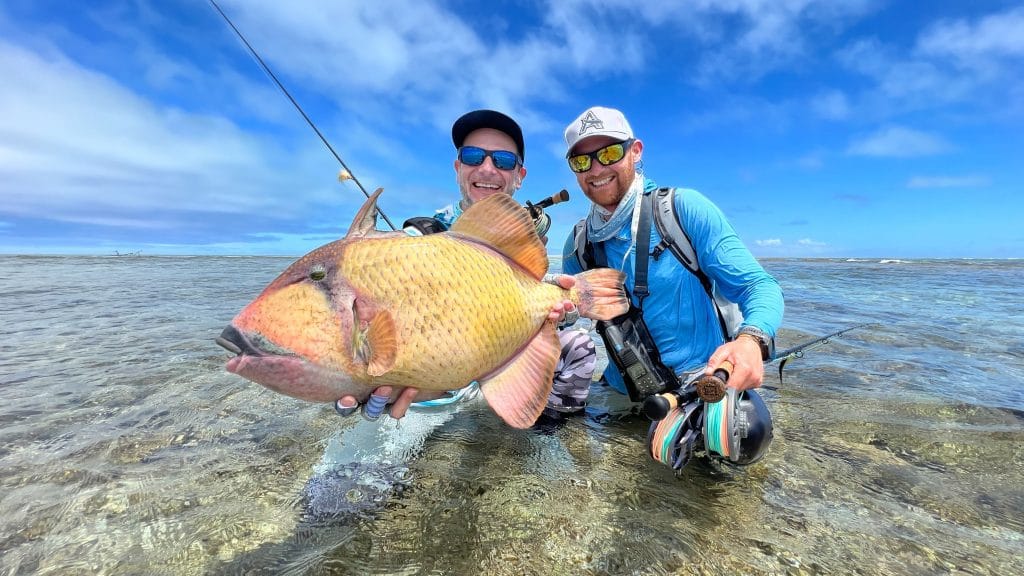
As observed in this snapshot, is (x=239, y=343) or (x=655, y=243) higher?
(x=655, y=243)

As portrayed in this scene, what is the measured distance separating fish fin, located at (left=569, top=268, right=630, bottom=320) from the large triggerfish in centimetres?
33

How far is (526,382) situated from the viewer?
7.61ft

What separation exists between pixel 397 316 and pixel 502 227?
27.8 inches

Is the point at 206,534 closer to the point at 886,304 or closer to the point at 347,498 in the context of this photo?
the point at 347,498

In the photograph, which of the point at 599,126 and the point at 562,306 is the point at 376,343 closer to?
the point at 562,306

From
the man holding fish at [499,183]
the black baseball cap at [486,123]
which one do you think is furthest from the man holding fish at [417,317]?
the black baseball cap at [486,123]

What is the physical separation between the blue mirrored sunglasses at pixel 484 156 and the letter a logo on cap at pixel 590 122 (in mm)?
660

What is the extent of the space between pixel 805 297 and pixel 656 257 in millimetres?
12725

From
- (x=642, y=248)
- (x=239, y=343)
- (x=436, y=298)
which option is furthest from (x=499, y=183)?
(x=239, y=343)

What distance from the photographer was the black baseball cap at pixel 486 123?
3.79 m

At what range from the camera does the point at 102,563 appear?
2086 mm

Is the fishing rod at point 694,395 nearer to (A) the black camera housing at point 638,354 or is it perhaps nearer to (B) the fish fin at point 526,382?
(B) the fish fin at point 526,382

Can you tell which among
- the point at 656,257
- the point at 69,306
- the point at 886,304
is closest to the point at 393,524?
the point at 656,257

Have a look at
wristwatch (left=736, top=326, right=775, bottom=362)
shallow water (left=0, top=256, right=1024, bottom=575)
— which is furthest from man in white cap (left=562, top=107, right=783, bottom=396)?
shallow water (left=0, top=256, right=1024, bottom=575)
